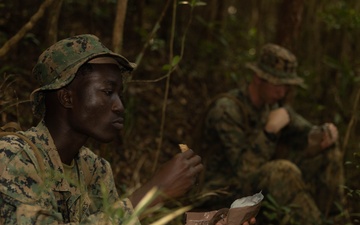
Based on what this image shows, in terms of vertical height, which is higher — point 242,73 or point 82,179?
point 82,179

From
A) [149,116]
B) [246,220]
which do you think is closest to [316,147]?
[149,116]

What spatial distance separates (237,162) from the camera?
5684mm

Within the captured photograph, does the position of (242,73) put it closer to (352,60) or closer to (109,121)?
(352,60)

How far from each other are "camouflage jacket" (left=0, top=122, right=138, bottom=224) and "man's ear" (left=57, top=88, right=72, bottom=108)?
143mm

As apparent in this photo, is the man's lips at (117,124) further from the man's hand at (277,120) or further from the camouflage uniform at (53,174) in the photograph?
the man's hand at (277,120)

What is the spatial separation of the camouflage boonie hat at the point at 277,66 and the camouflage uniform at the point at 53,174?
2815mm

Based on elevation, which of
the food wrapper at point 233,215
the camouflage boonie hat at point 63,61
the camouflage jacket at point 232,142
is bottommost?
the camouflage jacket at point 232,142

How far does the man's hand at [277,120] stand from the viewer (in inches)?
227

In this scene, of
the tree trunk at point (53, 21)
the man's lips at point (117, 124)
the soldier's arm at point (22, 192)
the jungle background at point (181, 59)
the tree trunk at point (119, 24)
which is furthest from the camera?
the jungle background at point (181, 59)

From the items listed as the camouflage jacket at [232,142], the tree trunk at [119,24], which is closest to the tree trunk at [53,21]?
the tree trunk at [119,24]

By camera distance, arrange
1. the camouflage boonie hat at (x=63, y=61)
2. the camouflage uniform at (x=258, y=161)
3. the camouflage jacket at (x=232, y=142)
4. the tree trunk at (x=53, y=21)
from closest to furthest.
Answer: the camouflage boonie hat at (x=63, y=61) → the tree trunk at (x=53, y=21) → the camouflage uniform at (x=258, y=161) → the camouflage jacket at (x=232, y=142)

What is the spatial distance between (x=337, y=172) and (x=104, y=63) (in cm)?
342

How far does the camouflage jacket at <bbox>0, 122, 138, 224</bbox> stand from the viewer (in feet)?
8.94

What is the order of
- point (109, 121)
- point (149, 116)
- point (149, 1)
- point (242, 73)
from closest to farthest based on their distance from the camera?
1. point (109, 121)
2. point (149, 116)
3. point (242, 73)
4. point (149, 1)
